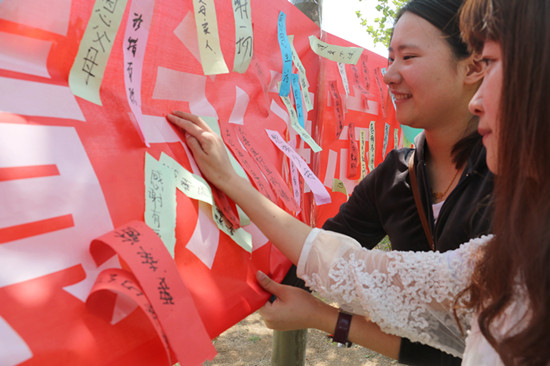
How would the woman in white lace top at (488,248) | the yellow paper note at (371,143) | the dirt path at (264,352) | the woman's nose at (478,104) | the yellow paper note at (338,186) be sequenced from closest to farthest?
the woman in white lace top at (488,248)
the woman's nose at (478,104)
the yellow paper note at (338,186)
the yellow paper note at (371,143)
the dirt path at (264,352)

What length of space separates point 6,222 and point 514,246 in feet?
2.20

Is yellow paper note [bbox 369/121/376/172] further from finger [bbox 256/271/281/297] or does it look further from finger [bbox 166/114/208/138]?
finger [bbox 166/114/208/138]

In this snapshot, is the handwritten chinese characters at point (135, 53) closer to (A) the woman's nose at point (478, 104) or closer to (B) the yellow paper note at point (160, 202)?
(B) the yellow paper note at point (160, 202)

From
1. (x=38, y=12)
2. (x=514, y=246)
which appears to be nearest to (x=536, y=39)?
(x=514, y=246)

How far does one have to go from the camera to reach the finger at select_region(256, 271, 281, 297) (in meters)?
0.97

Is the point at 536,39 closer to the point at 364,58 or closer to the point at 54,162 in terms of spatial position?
the point at 54,162

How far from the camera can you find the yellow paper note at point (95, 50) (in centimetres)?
68

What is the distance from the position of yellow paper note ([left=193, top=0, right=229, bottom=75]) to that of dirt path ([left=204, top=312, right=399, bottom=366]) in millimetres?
2186

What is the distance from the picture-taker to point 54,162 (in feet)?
1.98

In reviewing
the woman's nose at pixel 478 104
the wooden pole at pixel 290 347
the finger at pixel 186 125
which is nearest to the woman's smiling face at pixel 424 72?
the woman's nose at pixel 478 104

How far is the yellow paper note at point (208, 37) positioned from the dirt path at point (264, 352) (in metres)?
2.19

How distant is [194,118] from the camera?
90cm

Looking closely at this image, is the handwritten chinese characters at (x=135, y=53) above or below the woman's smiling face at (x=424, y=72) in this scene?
below

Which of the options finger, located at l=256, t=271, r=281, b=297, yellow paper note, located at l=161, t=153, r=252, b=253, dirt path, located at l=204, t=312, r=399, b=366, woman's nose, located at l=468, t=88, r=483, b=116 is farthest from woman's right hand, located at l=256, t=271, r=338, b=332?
dirt path, located at l=204, t=312, r=399, b=366
